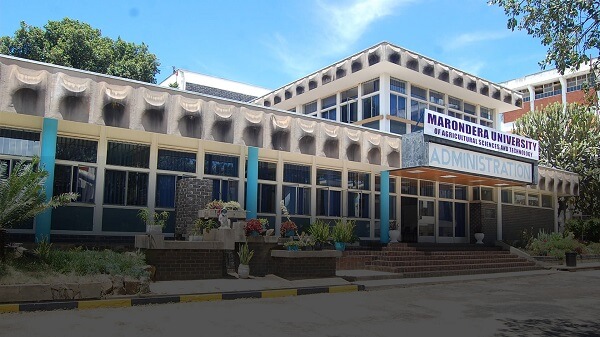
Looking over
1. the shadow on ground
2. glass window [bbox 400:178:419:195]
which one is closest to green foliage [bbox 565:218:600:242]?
glass window [bbox 400:178:419:195]

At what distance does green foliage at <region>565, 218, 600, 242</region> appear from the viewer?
29541 mm

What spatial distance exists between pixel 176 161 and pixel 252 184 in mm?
2702

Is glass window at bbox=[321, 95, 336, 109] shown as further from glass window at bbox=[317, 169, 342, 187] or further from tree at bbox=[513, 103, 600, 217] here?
tree at bbox=[513, 103, 600, 217]

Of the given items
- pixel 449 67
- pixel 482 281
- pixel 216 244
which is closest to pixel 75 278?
pixel 216 244

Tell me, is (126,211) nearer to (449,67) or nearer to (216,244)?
(216,244)

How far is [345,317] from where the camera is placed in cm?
896

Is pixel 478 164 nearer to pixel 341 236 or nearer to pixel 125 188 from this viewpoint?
pixel 341 236

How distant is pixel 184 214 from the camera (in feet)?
48.0

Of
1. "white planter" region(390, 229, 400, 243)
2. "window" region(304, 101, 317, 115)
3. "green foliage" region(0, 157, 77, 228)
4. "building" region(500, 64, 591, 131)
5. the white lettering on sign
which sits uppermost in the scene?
Answer: "building" region(500, 64, 591, 131)

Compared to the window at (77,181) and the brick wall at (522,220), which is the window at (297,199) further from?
the brick wall at (522,220)

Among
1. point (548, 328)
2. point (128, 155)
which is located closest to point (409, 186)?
point (128, 155)

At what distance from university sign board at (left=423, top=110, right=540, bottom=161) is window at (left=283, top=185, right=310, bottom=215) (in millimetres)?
5223

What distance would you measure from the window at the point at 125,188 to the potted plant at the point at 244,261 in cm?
420

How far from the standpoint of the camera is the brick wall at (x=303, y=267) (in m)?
13.8
